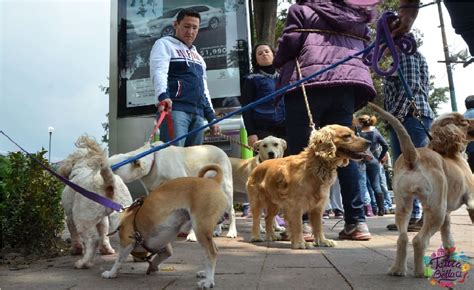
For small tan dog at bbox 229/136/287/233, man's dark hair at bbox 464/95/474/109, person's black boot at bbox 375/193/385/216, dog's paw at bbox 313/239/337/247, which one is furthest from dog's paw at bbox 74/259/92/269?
person's black boot at bbox 375/193/385/216

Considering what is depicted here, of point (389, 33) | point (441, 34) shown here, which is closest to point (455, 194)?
point (389, 33)

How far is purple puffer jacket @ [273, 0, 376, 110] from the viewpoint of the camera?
15.1ft

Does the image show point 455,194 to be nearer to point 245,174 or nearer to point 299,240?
point 299,240

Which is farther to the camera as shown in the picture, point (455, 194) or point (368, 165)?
point (368, 165)

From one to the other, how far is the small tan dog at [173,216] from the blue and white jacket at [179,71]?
7.27 ft

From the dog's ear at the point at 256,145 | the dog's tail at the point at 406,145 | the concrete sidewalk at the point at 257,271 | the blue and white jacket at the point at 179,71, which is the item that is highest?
the blue and white jacket at the point at 179,71

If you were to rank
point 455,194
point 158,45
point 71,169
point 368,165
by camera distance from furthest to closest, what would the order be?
point 368,165 < point 158,45 < point 71,169 < point 455,194

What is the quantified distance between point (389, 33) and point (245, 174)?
14.3 feet

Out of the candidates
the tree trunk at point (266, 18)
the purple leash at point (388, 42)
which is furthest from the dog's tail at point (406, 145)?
the tree trunk at point (266, 18)

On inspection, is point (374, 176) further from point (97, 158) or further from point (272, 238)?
point (97, 158)

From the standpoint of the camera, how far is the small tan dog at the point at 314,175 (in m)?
4.55

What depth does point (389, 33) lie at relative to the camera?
317 centimetres

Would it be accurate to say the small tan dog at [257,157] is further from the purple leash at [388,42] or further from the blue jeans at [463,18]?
the blue jeans at [463,18]

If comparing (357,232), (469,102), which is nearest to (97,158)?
(357,232)
